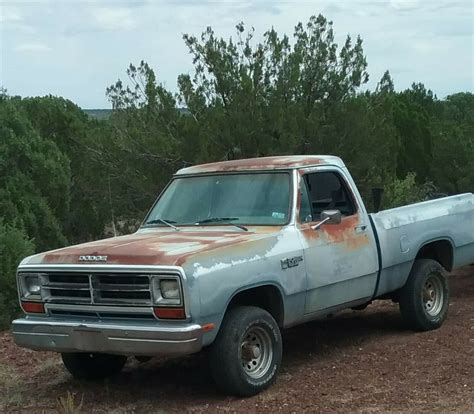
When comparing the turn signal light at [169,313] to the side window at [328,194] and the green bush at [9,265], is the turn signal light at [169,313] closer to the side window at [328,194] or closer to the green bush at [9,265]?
the side window at [328,194]

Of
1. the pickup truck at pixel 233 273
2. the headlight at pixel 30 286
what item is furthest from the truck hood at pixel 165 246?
the headlight at pixel 30 286

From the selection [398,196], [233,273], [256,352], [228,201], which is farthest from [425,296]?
[398,196]

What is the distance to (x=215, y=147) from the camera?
13.6 m

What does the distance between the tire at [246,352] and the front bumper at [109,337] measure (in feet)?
0.96

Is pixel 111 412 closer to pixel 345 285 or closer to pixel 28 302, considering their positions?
pixel 28 302

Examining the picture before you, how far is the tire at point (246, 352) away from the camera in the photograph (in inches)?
234

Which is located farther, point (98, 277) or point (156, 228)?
point (156, 228)

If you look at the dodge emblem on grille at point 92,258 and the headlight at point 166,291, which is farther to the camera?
the dodge emblem on grille at point 92,258

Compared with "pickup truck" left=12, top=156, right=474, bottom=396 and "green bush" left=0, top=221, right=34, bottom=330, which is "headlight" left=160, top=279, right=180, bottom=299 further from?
"green bush" left=0, top=221, right=34, bottom=330

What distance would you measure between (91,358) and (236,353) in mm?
1551

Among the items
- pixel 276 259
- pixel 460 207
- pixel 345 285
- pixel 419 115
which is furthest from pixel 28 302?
pixel 419 115

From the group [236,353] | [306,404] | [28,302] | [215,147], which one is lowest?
[306,404]

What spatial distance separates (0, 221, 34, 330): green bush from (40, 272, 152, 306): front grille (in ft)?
17.5

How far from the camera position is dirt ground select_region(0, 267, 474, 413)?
5957 millimetres
